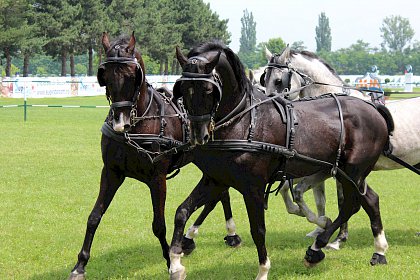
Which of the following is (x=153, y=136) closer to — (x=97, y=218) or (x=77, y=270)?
(x=97, y=218)

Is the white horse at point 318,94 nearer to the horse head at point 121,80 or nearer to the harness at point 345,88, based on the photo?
the harness at point 345,88

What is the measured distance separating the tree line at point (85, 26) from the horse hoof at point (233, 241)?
2996cm

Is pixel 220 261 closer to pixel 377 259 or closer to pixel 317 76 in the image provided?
pixel 377 259

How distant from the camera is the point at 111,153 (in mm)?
6340

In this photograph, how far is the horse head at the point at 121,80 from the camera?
19.0 ft

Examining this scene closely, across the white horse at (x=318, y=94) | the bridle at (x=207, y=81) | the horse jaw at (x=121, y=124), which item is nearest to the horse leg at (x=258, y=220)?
the bridle at (x=207, y=81)

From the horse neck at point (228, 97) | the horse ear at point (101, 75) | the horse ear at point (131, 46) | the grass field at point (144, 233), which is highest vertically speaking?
Answer: the horse ear at point (131, 46)

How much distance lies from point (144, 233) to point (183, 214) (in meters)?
2.53

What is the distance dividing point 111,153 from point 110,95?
0.74 metres

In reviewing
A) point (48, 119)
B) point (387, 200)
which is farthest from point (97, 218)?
point (48, 119)

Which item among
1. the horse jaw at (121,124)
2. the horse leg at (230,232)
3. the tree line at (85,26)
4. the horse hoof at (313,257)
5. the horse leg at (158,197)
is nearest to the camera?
the horse jaw at (121,124)

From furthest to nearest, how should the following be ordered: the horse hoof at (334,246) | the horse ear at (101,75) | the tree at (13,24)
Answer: the tree at (13,24)
the horse hoof at (334,246)
the horse ear at (101,75)

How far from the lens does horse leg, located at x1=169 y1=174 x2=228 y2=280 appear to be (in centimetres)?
588

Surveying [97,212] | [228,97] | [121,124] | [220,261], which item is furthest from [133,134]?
[220,261]
